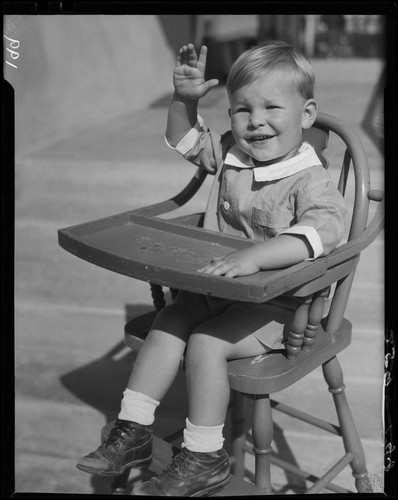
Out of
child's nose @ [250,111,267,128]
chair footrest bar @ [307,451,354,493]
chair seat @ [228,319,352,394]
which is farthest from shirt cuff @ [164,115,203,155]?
chair footrest bar @ [307,451,354,493]

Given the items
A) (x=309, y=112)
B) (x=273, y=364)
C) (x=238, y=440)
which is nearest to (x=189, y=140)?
(x=309, y=112)

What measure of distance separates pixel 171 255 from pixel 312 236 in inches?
9.4

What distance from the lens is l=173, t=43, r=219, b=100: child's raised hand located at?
4.82 ft

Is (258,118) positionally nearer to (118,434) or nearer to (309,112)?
(309,112)

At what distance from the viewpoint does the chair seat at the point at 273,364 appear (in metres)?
1.39

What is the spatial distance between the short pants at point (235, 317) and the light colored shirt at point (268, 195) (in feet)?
0.45

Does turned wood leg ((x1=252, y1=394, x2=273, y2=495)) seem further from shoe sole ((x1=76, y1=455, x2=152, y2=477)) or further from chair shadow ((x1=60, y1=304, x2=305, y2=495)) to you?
chair shadow ((x1=60, y1=304, x2=305, y2=495))

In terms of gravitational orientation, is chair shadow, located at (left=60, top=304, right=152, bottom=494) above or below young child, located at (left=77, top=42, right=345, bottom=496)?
below

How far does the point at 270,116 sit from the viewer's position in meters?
1.40

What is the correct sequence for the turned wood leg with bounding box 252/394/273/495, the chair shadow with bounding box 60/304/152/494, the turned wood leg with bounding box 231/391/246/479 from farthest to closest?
the chair shadow with bounding box 60/304/152/494, the turned wood leg with bounding box 231/391/246/479, the turned wood leg with bounding box 252/394/273/495

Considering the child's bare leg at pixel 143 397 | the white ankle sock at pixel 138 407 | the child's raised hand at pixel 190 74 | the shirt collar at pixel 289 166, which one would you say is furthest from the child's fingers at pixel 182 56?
the white ankle sock at pixel 138 407

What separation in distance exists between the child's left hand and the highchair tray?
14 mm

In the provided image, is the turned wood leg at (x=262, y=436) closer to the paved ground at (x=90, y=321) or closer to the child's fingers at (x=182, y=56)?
the paved ground at (x=90, y=321)
